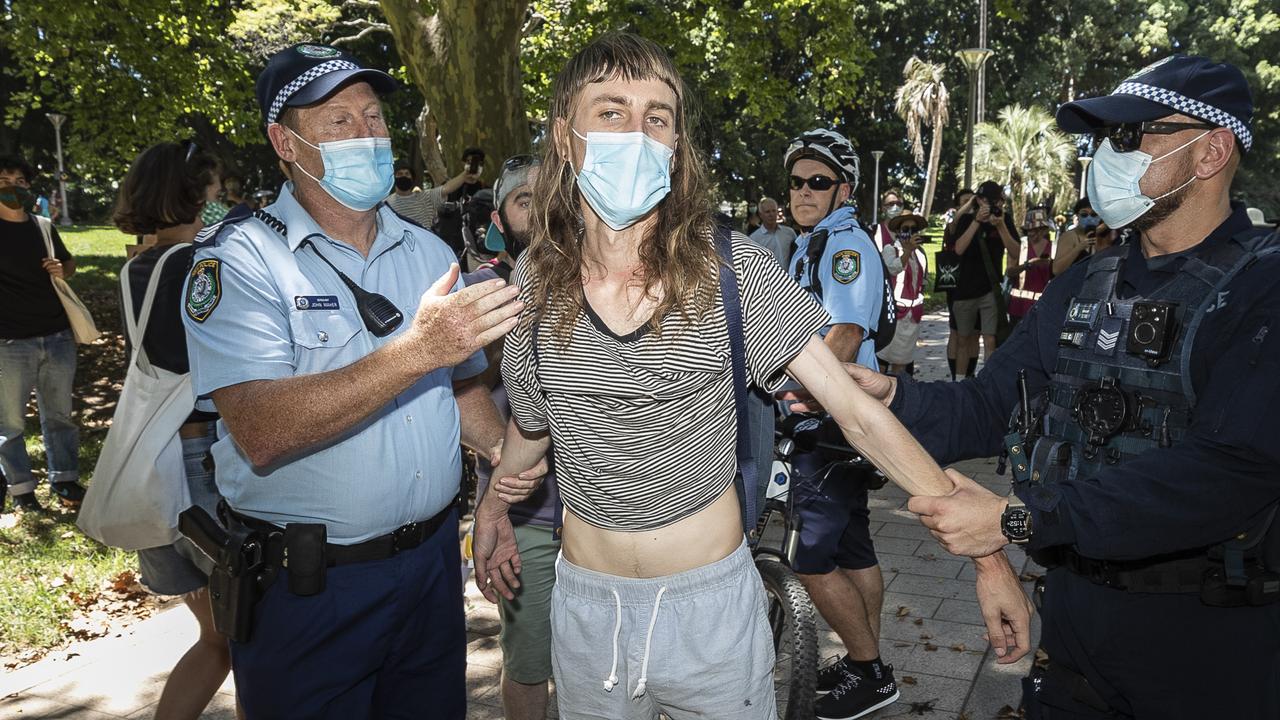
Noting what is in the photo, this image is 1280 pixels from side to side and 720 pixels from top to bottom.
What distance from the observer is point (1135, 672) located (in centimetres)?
242

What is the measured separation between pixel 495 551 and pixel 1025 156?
4818 cm

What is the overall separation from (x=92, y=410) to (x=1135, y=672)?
444 inches

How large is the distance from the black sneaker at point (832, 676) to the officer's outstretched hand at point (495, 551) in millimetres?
1969

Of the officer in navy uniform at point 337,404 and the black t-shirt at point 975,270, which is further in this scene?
the black t-shirt at point 975,270

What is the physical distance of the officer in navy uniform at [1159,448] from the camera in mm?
2254

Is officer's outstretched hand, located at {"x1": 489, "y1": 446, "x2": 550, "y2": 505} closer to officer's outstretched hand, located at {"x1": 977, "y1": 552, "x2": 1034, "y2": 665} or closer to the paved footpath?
officer's outstretched hand, located at {"x1": 977, "y1": 552, "x2": 1034, "y2": 665}

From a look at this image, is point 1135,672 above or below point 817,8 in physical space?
below

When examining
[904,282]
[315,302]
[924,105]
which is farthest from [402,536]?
[924,105]

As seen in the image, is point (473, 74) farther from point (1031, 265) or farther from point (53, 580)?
point (1031, 265)

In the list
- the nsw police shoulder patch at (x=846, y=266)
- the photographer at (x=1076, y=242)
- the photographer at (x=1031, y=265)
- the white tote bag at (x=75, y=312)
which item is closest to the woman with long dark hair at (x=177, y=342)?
the nsw police shoulder patch at (x=846, y=266)

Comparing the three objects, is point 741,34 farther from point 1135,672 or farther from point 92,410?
point 1135,672

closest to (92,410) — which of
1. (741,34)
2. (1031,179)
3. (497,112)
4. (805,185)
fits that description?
(497,112)

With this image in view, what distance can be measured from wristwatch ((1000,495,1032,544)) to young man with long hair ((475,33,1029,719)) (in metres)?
0.23

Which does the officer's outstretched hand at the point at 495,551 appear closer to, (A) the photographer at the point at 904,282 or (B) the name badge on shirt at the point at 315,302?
(B) the name badge on shirt at the point at 315,302
